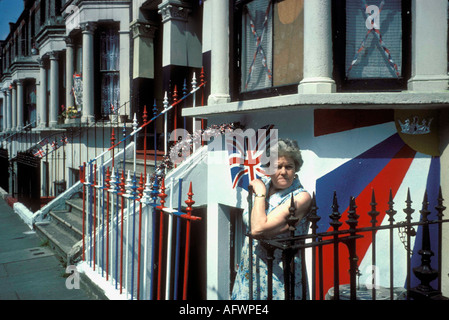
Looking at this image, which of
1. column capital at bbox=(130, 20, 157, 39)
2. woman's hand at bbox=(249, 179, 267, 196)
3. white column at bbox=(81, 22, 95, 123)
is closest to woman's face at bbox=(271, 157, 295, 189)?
woman's hand at bbox=(249, 179, 267, 196)

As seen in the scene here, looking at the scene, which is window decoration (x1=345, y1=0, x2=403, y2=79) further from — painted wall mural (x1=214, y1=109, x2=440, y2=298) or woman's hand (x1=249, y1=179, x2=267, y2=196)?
woman's hand (x1=249, y1=179, x2=267, y2=196)

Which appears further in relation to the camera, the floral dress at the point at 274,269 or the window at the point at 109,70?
the window at the point at 109,70

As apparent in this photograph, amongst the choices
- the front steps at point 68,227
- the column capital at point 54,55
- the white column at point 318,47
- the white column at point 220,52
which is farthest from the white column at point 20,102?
the white column at point 318,47

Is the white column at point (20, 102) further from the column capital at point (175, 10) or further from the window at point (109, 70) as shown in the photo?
the column capital at point (175, 10)

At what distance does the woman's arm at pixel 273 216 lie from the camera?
10.0ft

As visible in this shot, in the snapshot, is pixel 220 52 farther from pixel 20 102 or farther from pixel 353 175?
pixel 20 102

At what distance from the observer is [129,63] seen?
972 cm

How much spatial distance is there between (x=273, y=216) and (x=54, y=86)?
12.8 meters

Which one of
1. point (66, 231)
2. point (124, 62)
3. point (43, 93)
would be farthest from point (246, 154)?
point (43, 93)

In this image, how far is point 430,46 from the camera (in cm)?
381

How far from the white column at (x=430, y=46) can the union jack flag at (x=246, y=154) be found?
164 cm

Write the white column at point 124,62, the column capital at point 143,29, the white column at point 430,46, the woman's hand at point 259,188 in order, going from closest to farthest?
the woman's hand at point 259,188 < the white column at point 430,46 < the column capital at point 143,29 < the white column at point 124,62

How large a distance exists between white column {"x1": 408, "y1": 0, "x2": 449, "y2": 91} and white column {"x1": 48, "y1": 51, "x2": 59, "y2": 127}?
1256 centimetres

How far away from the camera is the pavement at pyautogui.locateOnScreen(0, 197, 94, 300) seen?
16.1 feet
